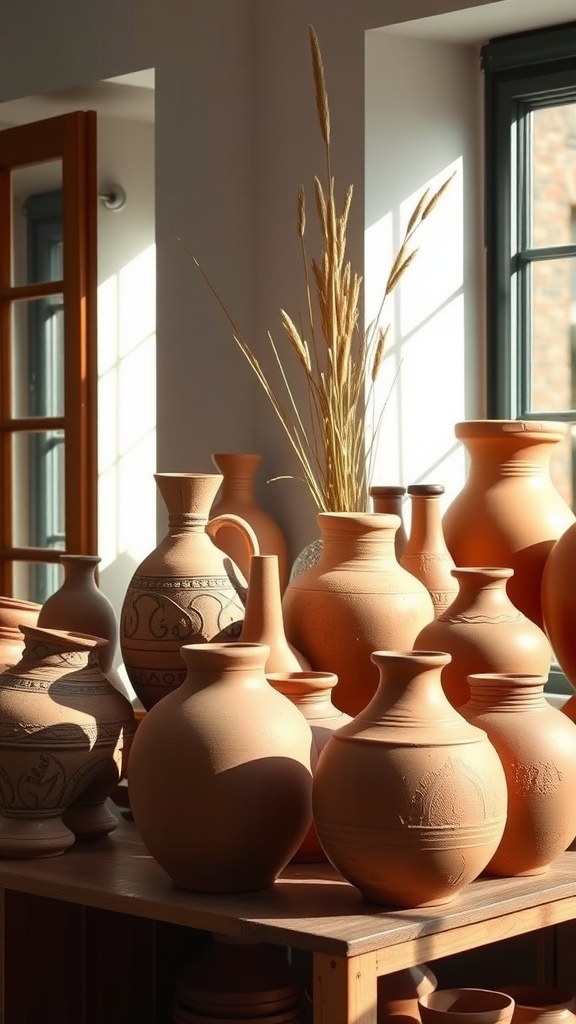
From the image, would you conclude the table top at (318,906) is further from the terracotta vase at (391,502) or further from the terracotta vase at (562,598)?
the terracotta vase at (391,502)

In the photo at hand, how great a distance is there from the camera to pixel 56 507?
5234mm

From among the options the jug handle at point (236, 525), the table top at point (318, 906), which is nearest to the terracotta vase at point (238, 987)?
the table top at point (318, 906)

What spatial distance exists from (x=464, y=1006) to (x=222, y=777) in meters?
0.61

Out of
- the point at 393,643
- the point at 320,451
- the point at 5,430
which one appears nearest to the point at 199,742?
the point at 393,643

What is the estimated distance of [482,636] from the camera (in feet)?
7.00

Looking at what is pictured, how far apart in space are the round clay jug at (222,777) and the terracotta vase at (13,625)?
53 cm

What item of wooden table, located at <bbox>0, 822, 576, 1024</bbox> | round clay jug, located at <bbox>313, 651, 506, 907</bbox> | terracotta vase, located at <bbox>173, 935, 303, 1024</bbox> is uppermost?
round clay jug, located at <bbox>313, 651, 506, 907</bbox>

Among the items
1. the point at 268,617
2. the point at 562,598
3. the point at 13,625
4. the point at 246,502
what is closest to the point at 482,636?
the point at 562,598

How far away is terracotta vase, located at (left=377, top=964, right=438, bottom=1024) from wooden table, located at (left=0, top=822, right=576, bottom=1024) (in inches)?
10.4

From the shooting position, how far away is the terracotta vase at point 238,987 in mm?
2260

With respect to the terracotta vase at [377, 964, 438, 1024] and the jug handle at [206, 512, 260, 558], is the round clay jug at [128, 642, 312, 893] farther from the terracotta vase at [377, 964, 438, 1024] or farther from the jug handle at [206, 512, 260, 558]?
the jug handle at [206, 512, 260, 558]

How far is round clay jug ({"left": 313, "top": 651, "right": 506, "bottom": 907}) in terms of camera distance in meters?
1.77

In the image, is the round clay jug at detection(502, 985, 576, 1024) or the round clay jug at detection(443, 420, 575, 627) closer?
the round clay jug at detection(502, 985, 576, 1024)

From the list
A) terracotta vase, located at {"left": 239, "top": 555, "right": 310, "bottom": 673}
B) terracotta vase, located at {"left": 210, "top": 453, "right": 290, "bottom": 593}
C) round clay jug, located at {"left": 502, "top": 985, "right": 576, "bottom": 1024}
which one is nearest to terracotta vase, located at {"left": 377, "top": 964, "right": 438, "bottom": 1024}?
round clay jug, located at {"left": 502, "top": 985, "right": 576, "bottom": 1024}
